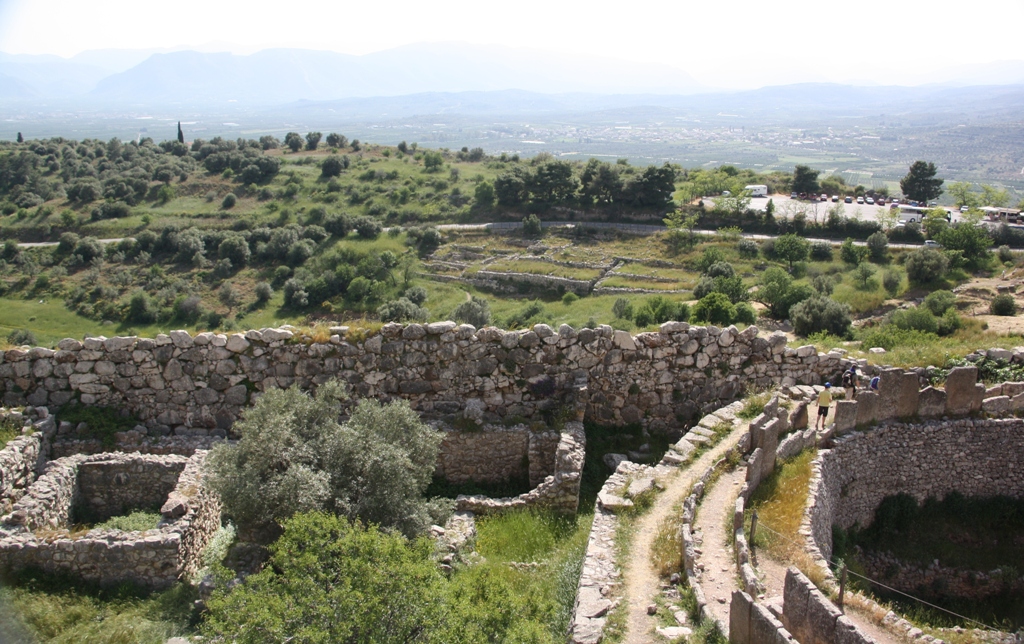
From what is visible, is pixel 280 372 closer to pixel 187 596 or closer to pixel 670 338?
pixel 187 596

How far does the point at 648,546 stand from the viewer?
9.14 metres

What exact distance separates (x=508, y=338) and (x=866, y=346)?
825 centimetres

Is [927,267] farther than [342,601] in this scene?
Yes

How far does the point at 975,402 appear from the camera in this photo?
12156 mm

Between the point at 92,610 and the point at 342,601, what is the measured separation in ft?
14.3

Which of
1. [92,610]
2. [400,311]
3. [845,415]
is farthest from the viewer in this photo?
[400,311]

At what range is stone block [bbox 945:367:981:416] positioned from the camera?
11953 millimetres

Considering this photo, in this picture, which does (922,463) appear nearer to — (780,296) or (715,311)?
(715,311)

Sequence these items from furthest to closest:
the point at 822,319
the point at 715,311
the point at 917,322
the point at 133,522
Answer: the point at 715,311
the point at 822,319
the point at 917,322
the point at 133,522

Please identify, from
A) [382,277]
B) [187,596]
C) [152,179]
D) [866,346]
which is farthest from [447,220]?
[187,596]

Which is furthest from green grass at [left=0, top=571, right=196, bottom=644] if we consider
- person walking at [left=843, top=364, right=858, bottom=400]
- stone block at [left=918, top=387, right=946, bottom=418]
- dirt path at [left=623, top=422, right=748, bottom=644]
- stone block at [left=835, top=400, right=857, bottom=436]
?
stone block at [left=918, top=387, right=946, bottom=418]

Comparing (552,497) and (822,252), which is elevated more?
(552,497)

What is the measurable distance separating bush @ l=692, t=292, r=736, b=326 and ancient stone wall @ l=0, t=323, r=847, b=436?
70.2ft

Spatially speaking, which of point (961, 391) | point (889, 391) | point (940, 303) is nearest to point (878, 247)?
point (940, 303)
